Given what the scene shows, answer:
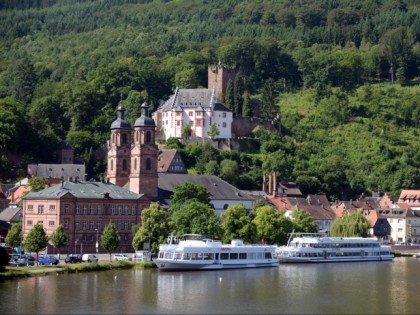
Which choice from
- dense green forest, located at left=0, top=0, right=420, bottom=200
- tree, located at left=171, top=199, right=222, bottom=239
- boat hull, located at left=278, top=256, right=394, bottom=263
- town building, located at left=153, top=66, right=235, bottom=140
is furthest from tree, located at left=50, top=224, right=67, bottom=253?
town building, located at left=153, top=66, right=235, bottom=140

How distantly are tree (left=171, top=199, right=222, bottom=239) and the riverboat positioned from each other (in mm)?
1421

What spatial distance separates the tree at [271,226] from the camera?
370 ft

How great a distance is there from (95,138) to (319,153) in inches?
1319

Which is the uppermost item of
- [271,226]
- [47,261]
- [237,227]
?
[271,226]

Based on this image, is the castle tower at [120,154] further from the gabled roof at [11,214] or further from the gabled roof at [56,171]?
the gabled roof at [11,214]

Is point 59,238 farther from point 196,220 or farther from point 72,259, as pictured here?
point 196,220

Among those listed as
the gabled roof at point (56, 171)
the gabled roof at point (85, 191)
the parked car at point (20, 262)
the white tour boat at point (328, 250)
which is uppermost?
the gabled roof at point (56, 171)

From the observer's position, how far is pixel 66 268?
8775cm

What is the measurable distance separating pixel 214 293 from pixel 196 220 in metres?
25.9

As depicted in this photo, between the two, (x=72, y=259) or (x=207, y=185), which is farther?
(x=207, y=185)

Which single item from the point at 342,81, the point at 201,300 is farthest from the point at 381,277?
the point at 342,81

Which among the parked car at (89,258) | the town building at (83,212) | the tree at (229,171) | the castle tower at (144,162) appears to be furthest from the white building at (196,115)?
the parked car at (89,258)

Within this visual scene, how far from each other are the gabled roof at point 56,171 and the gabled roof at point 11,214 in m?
16.9

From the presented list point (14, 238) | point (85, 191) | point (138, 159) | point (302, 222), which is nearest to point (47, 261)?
point (14, 238)
